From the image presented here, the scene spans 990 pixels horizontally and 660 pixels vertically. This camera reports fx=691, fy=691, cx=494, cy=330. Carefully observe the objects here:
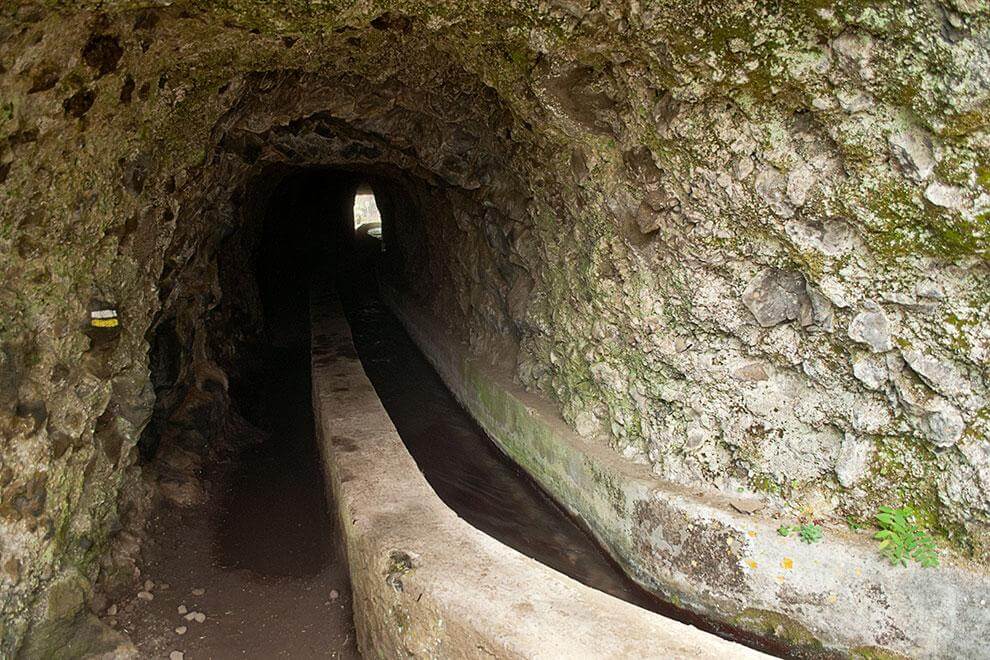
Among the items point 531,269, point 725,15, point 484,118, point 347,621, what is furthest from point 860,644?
point 484,118

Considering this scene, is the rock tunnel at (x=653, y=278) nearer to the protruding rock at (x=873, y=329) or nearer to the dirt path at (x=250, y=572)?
the protruding rock at (x=873, y=329)

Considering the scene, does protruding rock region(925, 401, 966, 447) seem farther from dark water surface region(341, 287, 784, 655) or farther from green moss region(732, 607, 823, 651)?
dark water surface region(341, 287, 784, 655)

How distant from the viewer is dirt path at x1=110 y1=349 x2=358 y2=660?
3.85 m

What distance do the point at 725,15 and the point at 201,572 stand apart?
14.8 ft

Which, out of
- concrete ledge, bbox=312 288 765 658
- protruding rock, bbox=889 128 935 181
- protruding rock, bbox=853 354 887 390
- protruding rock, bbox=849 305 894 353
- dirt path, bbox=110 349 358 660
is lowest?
dirt path, bbox=110 349 358 660

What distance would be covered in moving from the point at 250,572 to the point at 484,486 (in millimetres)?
2002

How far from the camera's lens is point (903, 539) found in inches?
130

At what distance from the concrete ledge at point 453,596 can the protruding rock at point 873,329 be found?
165 cm

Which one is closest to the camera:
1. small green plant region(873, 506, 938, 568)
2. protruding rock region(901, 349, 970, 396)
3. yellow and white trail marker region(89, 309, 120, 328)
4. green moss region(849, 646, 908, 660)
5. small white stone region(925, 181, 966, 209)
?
small white stone region(925, 181, 966, 209)

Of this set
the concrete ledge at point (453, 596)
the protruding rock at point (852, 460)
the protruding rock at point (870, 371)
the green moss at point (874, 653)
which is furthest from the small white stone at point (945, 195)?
the green moss at point (874, 653)

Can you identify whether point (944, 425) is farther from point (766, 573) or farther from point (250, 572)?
point (250, 572)

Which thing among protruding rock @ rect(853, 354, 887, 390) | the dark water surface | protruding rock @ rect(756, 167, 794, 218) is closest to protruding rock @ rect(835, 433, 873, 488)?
protruding rock @ rect(853, 354, 887, 390)

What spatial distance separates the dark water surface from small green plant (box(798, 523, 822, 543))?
2.03 feet

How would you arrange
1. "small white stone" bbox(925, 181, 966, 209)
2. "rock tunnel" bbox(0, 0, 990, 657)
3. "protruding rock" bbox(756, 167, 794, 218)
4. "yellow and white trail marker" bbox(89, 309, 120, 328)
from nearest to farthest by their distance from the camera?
"small white stone" bbox(925, 181, 966, 209) < "rock tunnel" bbox(0, 0, 990, 657) < "protruding rock" bbox(756, 167, 794, 218) < "yellow and white trail marker" bbox(89, 309, 120, 328)
